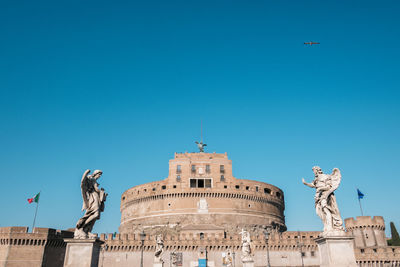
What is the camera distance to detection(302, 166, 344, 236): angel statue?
9992 mm

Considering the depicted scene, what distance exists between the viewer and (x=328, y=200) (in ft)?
33.8

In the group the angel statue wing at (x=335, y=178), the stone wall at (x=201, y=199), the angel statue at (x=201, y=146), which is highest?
the angel statue at (x=201, y=146)

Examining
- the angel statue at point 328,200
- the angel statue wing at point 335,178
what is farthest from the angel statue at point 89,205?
the angel statue wing at point 335,178

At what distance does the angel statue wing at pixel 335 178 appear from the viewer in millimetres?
10173

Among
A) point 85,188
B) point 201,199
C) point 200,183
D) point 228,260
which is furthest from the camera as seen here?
point 200,183

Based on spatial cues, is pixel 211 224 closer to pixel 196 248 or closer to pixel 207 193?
pixel 207 193

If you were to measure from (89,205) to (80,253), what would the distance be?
138 centimetres

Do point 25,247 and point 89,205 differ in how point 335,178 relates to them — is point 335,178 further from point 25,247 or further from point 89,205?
point 25,247

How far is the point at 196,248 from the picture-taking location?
158 feet

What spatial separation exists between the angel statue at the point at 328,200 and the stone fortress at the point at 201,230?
35641 millimetres

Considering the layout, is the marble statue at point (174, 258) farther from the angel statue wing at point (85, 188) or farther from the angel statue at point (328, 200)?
the angel statue at point (328, 200)

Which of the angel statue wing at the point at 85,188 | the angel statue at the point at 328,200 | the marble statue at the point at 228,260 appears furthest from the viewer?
the marble statue at the point at 228,260

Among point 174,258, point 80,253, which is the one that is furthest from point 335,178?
point 174,258

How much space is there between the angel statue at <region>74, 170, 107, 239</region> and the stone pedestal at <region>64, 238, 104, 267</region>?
196 mm
